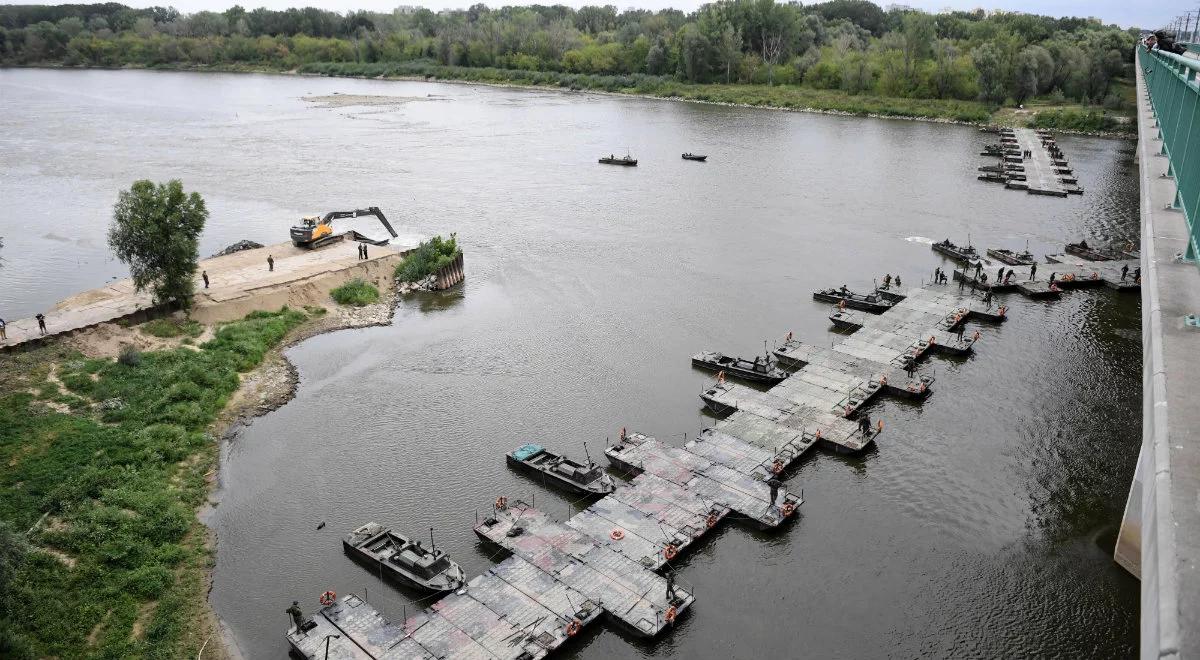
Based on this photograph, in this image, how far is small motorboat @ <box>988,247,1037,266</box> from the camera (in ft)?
208

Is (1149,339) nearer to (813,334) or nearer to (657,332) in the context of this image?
(813,334)

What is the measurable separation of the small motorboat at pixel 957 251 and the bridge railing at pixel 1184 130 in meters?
15.1

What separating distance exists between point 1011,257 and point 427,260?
44.4m

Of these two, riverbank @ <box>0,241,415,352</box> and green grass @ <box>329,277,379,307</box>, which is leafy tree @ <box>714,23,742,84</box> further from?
green grass @ <box>329,277,379,307</box>

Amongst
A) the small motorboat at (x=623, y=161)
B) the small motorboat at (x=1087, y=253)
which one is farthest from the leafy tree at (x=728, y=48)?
the small motorboat at (x=1087, y=253)

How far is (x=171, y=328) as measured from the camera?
156 ft

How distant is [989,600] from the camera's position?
2905 cm

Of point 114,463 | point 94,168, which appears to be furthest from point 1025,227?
point 94,168

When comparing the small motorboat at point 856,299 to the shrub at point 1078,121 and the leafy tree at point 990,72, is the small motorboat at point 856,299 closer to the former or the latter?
the shrub at point 1078,121

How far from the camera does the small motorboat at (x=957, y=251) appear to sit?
64438 mm

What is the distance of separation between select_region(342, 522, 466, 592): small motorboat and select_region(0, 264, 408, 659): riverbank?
5280 mm

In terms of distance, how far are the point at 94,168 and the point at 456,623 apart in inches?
3590

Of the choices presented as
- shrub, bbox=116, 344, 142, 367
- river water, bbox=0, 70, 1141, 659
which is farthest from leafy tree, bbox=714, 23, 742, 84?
shrub, bbox=116, 344, 142, 367

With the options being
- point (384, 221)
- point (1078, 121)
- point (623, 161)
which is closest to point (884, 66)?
point (1078, 121)
